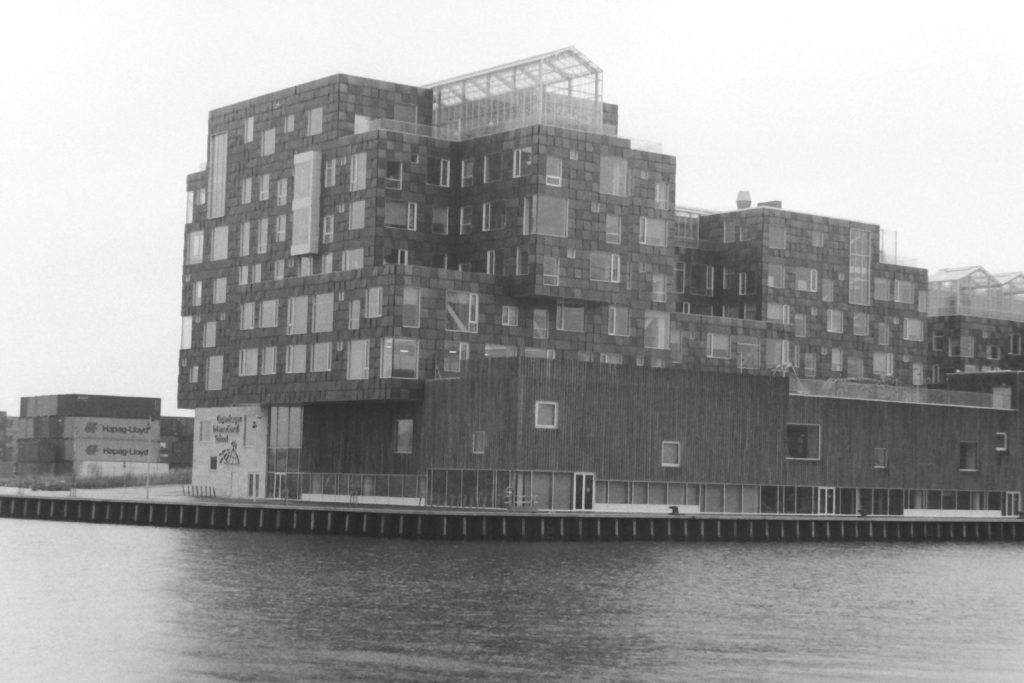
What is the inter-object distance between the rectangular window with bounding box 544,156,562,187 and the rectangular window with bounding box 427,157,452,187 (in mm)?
7913

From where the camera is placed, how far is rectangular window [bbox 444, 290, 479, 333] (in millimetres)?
94188

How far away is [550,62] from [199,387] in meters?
33.4

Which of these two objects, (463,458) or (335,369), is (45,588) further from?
(335,369)

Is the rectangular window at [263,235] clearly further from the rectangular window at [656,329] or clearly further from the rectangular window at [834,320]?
the rectangular window at [834,320]

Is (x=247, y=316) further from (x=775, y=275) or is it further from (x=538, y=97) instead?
(x=775, y=275)

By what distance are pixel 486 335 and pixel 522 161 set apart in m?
10.5

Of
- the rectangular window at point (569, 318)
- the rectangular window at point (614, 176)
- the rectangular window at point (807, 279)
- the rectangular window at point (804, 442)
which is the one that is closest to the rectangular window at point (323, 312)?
the rectangular window at point (569, 318)

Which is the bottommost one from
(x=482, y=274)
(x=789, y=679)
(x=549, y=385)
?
(x=789, y=679)

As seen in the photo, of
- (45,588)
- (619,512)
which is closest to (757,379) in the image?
(619,512)

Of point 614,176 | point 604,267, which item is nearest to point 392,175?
point 614,176

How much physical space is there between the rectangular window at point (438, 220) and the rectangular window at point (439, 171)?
152 cm

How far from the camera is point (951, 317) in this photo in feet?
429

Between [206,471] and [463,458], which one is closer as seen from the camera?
[463,458]

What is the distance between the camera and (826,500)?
318ft
